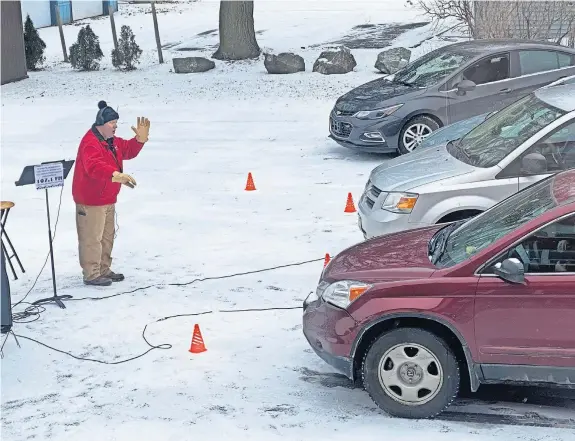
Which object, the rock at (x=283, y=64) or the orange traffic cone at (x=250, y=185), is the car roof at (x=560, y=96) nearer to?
the orange traffic cone at (x=250, y=185)

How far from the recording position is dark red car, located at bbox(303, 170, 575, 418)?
6332mm

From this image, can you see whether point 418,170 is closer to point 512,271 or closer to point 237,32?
point 512,271

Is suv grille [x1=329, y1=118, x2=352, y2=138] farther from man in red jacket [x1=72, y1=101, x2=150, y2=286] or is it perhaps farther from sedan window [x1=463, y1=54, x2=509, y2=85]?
man in red jacket [x1=72, y1=101, x2=150, y2=286]

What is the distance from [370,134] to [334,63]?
8.10 meters

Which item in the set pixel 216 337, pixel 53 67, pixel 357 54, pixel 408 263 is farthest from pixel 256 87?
pixel 408 263

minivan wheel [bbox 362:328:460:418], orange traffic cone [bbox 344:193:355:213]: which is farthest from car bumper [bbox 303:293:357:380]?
orange traffic cone [bbox 344:193:355:213]

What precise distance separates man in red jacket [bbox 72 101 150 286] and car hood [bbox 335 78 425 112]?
223 inches

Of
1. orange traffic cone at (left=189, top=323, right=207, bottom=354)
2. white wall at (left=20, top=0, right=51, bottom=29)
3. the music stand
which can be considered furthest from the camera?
white wall at (left=20, top=0, right=51, bottom=29)

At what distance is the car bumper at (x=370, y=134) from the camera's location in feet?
47.6

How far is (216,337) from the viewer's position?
8281 millimetres

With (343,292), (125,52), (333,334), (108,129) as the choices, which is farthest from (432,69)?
(125,52)

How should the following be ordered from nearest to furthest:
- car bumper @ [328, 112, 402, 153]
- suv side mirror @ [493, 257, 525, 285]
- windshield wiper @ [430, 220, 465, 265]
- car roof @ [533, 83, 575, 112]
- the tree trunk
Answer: suv side mirror @ [493, 257, 525, 285] < windshield wiper @ [430, 220, 465, 265] < car roof @ [533, 83, 575, 112] < car bumper @ [328, 112, 402, 153] < the tree trunk

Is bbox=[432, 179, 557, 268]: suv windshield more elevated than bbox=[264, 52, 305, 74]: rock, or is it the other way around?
bbox=[432, 179, 557, 268]: suv windshield

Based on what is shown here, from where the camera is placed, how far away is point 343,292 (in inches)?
269
